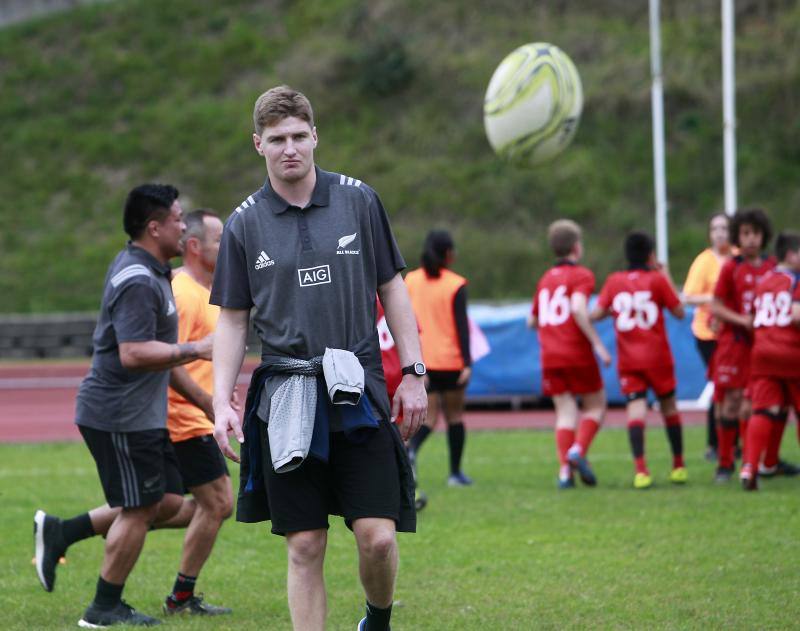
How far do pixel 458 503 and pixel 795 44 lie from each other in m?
26.5

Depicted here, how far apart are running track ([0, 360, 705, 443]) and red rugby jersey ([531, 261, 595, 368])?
4.95 metres

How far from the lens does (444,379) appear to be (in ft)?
35.4

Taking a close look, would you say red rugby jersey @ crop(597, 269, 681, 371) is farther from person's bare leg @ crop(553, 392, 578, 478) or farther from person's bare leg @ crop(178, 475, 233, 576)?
person's bare leg @ crop(178, 475, 233, 576)

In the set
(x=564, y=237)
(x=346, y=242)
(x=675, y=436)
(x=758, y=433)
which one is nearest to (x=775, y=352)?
(x=758, y=433)

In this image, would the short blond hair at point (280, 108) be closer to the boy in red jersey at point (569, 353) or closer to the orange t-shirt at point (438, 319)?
the orange t-shirt at point (438, 319)

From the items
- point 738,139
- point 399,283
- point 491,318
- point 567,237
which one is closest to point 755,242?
point 567,237

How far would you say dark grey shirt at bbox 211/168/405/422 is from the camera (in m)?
4.76

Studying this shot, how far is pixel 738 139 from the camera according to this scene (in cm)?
3219

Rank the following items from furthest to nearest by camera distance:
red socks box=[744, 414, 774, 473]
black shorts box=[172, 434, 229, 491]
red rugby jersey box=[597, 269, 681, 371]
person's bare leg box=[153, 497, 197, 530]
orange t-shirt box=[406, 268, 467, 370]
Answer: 1. orange t-shirt box=[406, 268, 467, 370]
2. red rugby jersey box=[597, 269, 681, 371]
3. red socks box=[744, 414, 774, 473]
4. person's bare leg box=[153, 497, 197, 530]
5. black shorts box=[172, 434, 229, 491]

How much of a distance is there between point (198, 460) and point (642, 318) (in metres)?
4.97

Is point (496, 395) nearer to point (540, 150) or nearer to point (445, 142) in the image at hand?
point (540, 150)

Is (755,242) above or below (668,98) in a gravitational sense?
below

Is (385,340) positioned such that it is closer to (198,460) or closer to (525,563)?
(525,563)

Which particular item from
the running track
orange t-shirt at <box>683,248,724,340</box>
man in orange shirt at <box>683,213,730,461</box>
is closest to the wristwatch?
man in orange shirt at <box>683,213,730,461</box>
